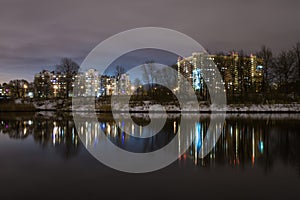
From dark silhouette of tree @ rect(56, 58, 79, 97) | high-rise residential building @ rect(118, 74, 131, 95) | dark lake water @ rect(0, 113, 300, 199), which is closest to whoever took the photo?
dark lake water @ rect(0, 113, 300, 199)

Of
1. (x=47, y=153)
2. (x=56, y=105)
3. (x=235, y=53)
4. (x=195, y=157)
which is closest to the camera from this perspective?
(x=195, y=157)

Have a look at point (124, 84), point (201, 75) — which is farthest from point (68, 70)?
point (201, 75)

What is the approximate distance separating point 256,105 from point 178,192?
4548 cm

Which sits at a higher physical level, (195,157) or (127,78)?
(127,78)

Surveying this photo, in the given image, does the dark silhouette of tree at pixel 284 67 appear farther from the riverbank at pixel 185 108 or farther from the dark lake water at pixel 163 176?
the dark lake water at pixel 163 176

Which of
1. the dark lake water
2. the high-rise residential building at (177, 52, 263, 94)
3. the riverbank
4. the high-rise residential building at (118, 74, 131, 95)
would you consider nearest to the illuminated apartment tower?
the high-rise residential building at (177, 52, 263, 94)

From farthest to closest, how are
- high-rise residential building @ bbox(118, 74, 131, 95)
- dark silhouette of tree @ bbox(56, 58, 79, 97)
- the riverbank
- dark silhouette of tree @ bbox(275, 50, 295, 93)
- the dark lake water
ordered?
1. high-rise residential building @ bbox(118, 74, 131, 95)
2. dark silhouette of tree @ bbox(56, 58, 79, 97)
3. dark silhouette of tree @ bbox(275, 50, 295, 93)
4. the riverbank
5. the dark lake water

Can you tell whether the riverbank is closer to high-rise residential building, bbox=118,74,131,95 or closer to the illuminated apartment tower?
the illuminated apartment tower

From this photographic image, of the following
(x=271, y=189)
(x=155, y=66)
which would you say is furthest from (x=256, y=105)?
(x=271, y=189)

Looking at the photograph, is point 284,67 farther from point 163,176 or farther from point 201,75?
point 163,176

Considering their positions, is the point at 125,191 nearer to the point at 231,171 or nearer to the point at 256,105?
the point at 231,171

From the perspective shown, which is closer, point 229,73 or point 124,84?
point 229,73

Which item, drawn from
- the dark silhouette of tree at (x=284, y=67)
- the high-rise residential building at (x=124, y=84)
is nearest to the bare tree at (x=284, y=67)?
the dark silhouette of tree at (x=284, y=67)

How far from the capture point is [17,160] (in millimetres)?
11008
